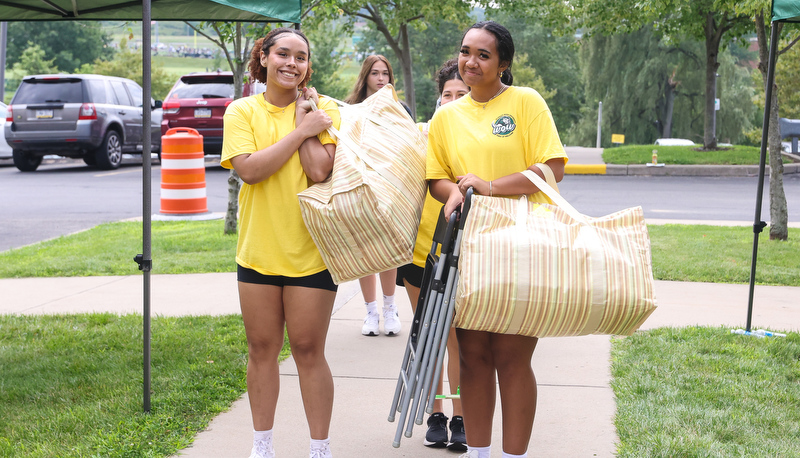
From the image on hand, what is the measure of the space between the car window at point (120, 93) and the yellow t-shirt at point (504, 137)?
16.4 m

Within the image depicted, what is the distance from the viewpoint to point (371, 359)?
4.86m

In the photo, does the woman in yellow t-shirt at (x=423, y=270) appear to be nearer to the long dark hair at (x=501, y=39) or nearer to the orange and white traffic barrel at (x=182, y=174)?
the long dark hair at (x=501, y=39)

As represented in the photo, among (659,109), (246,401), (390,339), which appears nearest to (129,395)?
(246,401)

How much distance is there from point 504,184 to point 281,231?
892 millimetres

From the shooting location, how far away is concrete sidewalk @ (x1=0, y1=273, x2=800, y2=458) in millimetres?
3609

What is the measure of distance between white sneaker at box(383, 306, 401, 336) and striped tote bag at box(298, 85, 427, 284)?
2.36 m

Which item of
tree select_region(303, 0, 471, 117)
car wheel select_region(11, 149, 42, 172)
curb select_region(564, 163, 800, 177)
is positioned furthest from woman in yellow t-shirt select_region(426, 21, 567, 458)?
car wheel select_region(11, 149, 42, 172)

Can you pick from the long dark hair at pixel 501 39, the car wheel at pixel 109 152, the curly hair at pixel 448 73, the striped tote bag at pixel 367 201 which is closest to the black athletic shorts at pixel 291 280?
the striped tote bag at pixel 367 201

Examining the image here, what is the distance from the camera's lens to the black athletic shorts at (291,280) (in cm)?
307

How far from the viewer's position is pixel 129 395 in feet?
13.4

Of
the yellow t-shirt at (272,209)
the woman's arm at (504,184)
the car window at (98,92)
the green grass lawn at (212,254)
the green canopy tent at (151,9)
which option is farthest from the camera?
the car window at (98,92)

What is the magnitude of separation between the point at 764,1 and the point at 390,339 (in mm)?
5153

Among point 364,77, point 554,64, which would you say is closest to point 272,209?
point 364,77

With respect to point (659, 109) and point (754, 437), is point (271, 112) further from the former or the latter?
point (659, 109)
